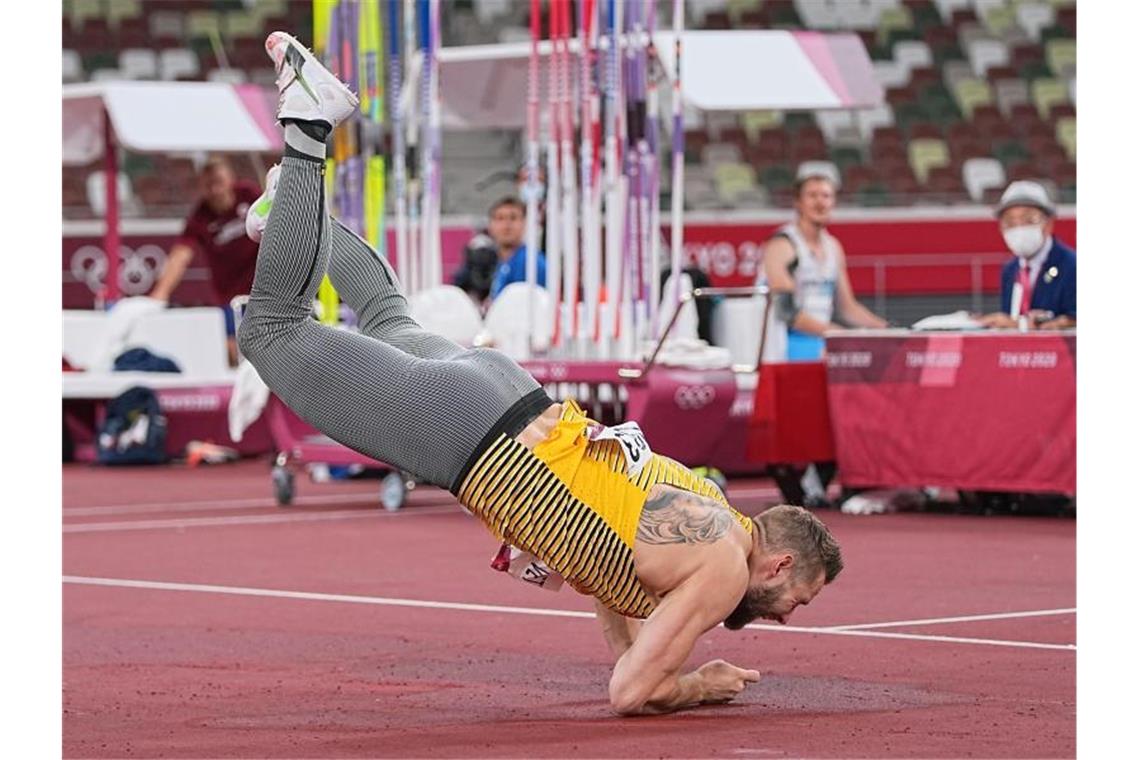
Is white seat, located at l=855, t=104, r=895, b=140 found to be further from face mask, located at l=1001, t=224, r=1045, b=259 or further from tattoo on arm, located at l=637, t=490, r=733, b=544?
tattoo on arm, located at l=637, t=490, r=733, b=544

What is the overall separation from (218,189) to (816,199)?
481 cm

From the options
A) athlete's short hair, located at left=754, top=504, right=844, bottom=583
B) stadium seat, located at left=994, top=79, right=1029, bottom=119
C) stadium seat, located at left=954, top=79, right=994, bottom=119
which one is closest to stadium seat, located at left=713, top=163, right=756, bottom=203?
stadium seat, located at left=954, top=79, right=994, bottom=119

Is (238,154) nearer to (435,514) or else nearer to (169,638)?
(435,514)

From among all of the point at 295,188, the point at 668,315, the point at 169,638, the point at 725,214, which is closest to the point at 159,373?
the point at 668,315

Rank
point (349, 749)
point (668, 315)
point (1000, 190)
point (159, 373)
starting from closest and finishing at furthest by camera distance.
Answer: point (349, 749), point (668, 315), point (159, 373), point (1000, 190)

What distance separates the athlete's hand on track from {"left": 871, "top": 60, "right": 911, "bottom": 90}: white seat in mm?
21270

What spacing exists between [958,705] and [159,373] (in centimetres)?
1128

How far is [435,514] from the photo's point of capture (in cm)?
1113

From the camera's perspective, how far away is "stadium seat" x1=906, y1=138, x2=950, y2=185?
24.7 meters

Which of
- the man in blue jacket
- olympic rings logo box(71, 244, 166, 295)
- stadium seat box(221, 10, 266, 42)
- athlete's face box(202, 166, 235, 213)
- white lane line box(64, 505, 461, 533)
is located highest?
stadium seat box(221, 10, 266, 42)

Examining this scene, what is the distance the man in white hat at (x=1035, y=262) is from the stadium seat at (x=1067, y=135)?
14573 millimetres

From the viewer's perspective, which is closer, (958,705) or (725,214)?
(958,705)

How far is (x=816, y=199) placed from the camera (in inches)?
477

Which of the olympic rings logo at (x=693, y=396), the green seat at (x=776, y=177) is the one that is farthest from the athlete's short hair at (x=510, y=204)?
A: the green seat at (x=776, y=177)
